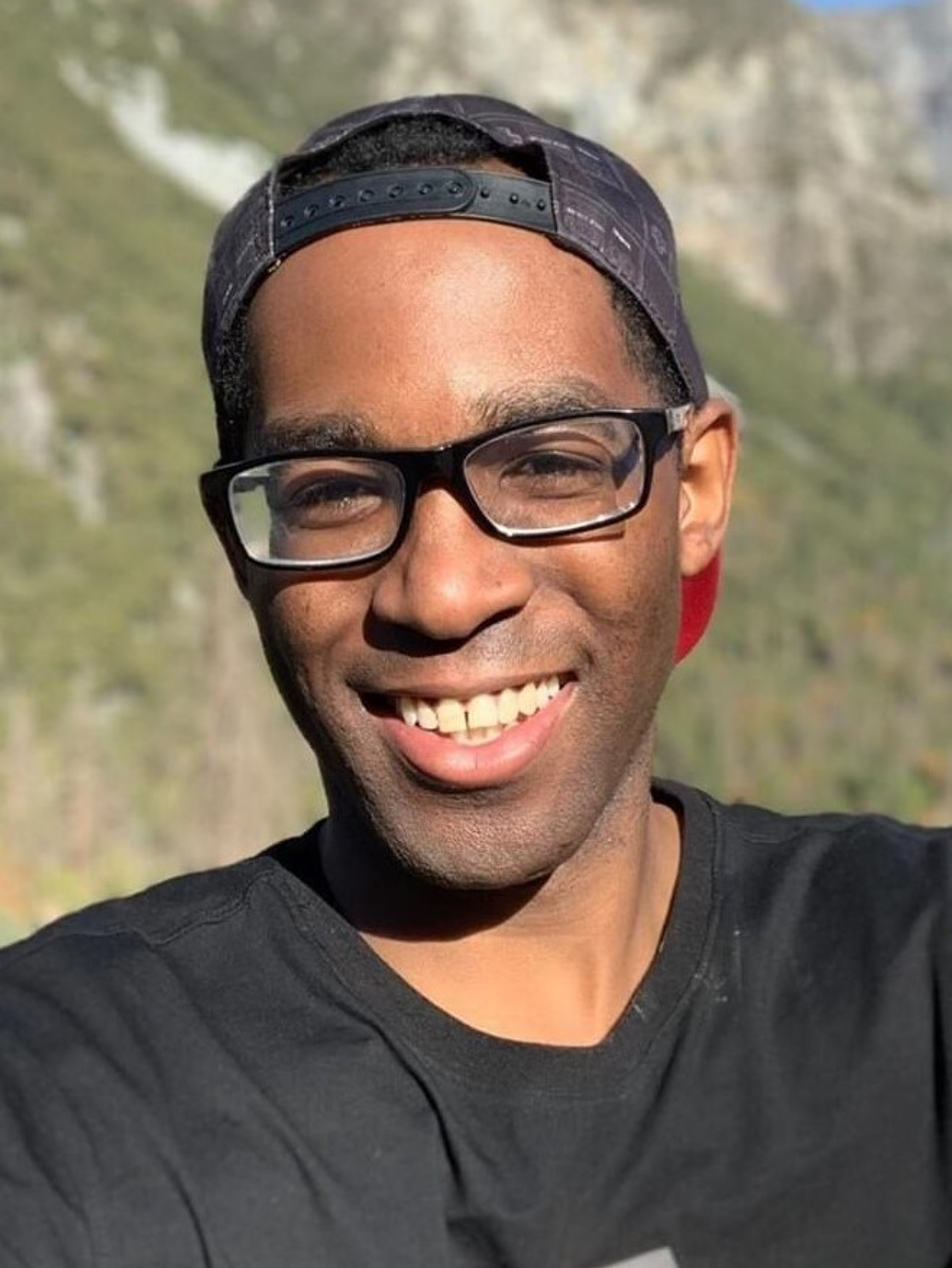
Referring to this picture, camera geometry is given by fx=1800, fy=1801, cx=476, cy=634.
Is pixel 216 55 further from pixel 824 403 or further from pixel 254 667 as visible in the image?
pixel 254 667

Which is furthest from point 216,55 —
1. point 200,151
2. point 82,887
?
point 82,887

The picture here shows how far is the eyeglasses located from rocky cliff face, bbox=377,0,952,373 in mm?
78558

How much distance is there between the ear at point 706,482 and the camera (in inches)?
75.1

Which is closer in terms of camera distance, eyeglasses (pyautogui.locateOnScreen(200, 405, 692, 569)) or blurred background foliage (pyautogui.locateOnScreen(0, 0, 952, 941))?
eyeglasses (pyautogui.locateOnScreen(200, 405, 692, 569))

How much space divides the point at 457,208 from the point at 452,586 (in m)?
0.36

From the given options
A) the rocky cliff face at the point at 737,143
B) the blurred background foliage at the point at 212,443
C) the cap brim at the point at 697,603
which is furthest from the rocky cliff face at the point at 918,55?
the cap brim at the point at 697,603

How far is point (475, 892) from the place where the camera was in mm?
1735

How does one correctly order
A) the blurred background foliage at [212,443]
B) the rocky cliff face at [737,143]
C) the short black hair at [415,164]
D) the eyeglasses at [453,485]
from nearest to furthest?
the eyeglasses at [453,485], the short black hair at [415,164], the blurred background foliage at [212,443], the rocky cliff face at [737,143]

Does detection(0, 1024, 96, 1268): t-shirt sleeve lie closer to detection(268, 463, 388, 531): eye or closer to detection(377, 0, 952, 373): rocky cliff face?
detection(268, 463, 388, 531): eye

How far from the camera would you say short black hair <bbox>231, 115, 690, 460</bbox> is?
171 cm

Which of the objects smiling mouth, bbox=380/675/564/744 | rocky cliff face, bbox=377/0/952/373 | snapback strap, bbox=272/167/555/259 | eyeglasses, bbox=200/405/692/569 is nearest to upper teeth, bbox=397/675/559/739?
smiling mouth, bbox=380/675/564/744

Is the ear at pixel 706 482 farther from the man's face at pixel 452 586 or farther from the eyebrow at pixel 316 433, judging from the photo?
the eyebrow at pixel 316 433

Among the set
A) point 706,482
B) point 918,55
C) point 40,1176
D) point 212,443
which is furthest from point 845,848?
point 918,55

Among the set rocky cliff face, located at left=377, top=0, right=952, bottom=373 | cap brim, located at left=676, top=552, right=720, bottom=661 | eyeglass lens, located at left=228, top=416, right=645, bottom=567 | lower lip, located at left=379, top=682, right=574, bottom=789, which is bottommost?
lower lip, located at left=379, top=682, right=574, bottom=789
